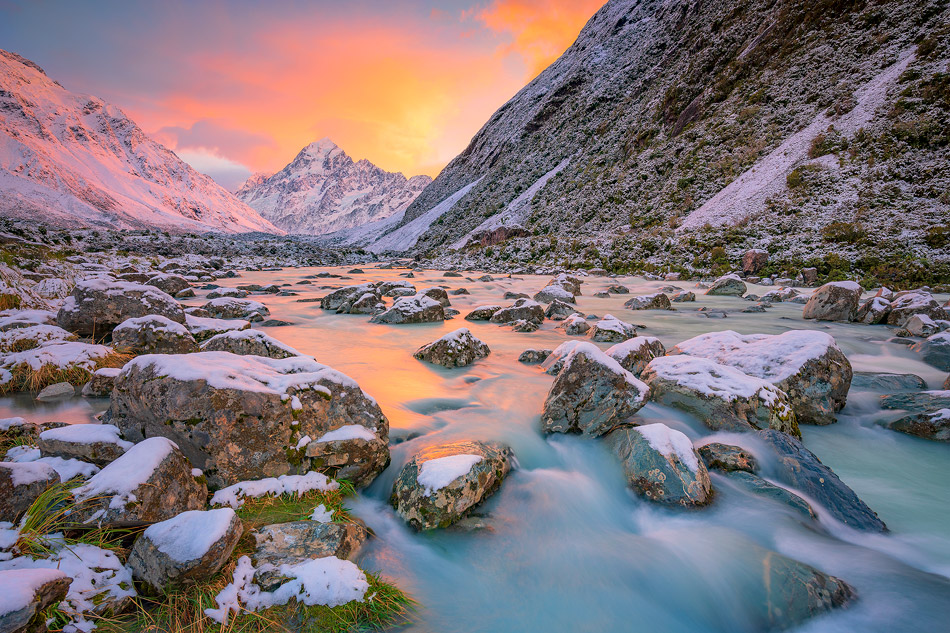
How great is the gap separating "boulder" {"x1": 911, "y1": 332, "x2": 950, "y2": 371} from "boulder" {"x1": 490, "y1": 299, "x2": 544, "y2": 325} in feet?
19.5

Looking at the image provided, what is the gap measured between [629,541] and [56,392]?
5667mm

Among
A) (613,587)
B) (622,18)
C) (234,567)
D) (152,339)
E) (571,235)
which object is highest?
(622,18)

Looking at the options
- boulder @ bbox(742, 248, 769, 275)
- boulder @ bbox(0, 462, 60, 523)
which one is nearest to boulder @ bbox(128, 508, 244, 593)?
boulder @ bbox(0, 462, 60, 523)

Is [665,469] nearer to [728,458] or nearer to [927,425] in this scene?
[728,458]

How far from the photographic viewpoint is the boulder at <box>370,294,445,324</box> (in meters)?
8.47

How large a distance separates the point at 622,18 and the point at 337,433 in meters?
72.1

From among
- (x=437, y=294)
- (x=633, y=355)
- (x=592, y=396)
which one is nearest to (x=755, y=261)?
(x=437, y=294)

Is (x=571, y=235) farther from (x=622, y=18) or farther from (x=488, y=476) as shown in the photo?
(x=622, y=18)

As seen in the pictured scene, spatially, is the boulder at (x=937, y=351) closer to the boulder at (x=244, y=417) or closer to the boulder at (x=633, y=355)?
the boulder at (x=633, y=355)

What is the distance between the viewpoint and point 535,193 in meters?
43.0

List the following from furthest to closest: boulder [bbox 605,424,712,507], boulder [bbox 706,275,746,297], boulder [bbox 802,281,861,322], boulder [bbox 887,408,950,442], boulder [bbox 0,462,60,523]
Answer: boulder [bbox 706,275,746,297]
boulder [bbox 802,281,861,322]
boulder [bbox 887,408,950,442]
boulder [bbox 605,424,712,507]
boulder [bbox 0,462,60,523]

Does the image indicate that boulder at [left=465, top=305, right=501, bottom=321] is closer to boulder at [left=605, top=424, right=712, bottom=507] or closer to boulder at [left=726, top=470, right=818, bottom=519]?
boulder at [left=605, top=424, right=712, bottom=507]

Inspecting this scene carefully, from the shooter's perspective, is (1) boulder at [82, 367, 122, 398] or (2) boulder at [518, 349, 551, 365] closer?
(1) boulder at [82, 367, 122, 398]

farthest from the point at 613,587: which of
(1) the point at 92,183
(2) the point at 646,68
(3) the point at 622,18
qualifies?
(1) the point at 92,183
